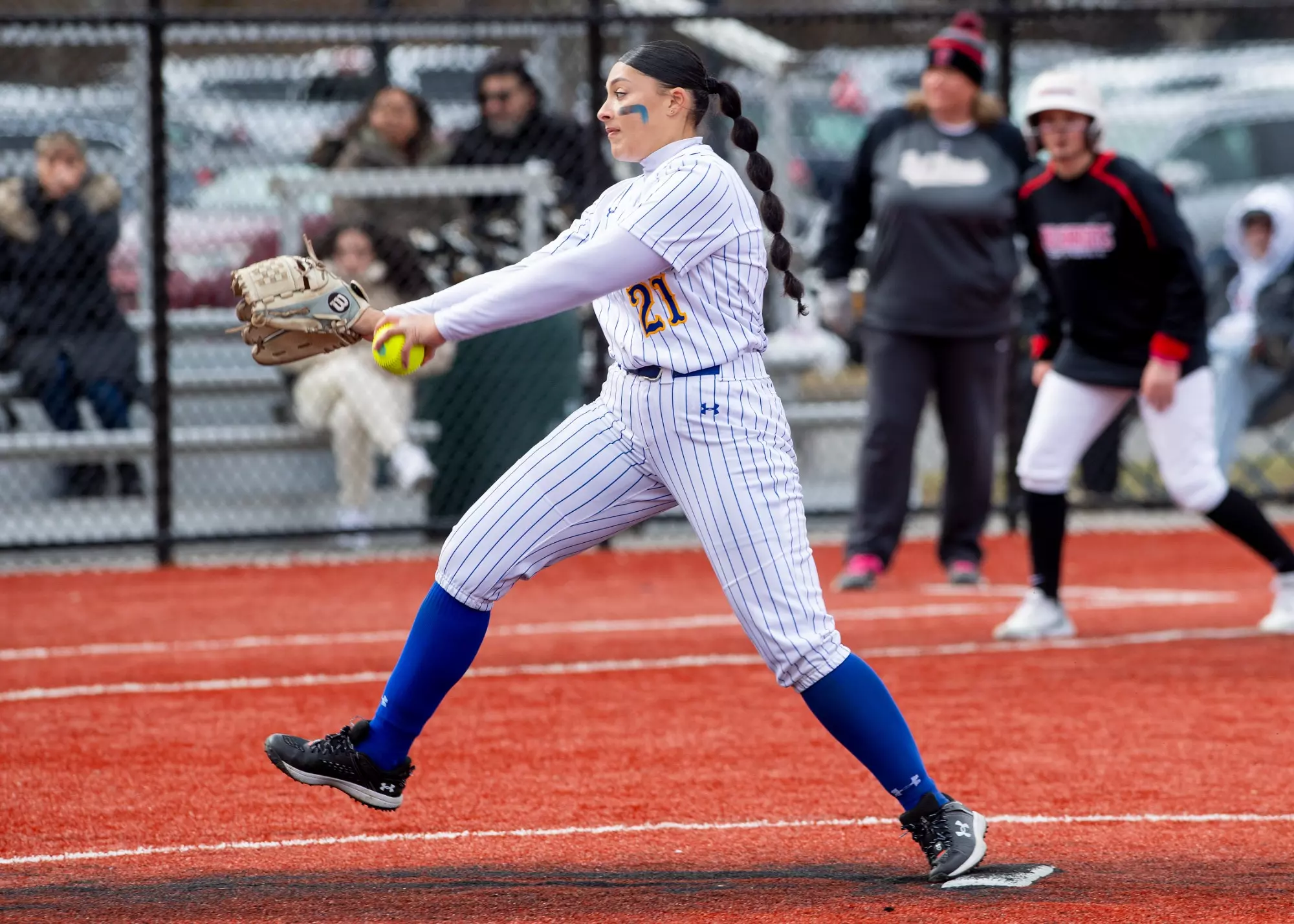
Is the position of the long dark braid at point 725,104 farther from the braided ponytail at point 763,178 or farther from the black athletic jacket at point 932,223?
the black athletic jacket at point 932,223

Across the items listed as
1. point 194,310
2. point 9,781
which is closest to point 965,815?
point 9,781

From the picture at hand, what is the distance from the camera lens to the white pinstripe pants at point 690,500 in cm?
421

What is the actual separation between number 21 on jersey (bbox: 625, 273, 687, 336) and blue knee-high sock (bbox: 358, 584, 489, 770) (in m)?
0.75

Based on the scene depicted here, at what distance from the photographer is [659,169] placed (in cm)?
424

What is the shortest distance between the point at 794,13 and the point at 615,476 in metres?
6.73

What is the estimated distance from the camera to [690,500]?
4250mm

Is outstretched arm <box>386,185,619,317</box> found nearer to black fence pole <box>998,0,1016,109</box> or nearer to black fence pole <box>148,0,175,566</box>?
black fence pole <box>148,0,175,566</box>

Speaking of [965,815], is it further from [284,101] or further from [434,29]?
[284,101]

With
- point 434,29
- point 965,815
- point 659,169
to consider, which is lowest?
point 965,815

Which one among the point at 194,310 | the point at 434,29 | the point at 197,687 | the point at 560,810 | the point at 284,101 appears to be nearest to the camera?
the point at 560,810

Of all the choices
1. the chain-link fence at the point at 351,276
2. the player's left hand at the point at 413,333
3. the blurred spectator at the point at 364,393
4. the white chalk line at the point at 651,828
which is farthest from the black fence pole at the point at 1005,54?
the player's left hand at the point at 413,333

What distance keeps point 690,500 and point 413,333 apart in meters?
0.69

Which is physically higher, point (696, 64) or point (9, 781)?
point (696, 64)

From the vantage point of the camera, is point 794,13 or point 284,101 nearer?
point 794,13
